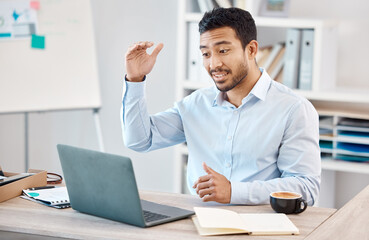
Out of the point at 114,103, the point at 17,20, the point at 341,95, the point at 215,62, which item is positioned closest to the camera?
the point at 215,62

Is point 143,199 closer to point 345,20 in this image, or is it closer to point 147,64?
point 147,64

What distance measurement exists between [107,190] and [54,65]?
6.84 feet

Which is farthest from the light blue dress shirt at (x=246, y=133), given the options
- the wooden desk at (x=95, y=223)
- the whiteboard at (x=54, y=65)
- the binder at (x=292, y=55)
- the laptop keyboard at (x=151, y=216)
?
the whiteboard at (x=54, y=65)

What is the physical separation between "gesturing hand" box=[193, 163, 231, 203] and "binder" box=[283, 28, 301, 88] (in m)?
1.60

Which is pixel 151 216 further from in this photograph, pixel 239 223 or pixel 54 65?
pixel 54 65

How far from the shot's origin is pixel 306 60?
3.08 metres

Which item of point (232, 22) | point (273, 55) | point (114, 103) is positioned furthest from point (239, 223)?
point (114, 103)

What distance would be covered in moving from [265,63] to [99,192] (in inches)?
76.0

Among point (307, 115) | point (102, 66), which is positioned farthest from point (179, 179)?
point (307, 115)

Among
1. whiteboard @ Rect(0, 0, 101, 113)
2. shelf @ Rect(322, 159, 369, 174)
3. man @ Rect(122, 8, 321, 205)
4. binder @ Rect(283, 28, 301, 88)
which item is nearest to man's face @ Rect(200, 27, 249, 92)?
man @ Rect(122, 8, 321, 205)

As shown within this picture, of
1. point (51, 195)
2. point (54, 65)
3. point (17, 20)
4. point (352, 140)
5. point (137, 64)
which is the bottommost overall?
point (352, 140)

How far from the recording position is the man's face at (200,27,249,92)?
1.96 m

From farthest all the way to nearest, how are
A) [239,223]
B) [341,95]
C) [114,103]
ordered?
[114,103] < [341,95] < [239,223]

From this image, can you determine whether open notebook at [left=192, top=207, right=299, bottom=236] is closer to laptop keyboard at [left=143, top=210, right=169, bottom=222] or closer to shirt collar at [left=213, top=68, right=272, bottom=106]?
laptop keyboard at [left=143, top=210, right=169, bottom=222]
